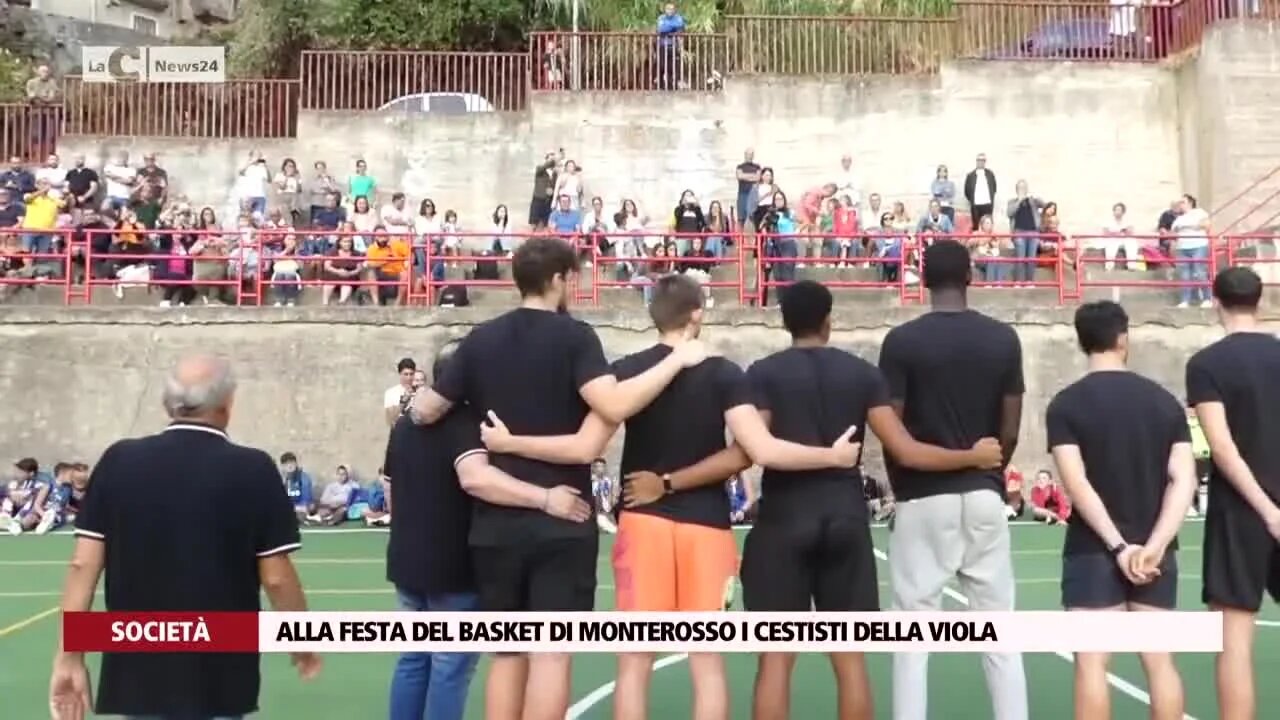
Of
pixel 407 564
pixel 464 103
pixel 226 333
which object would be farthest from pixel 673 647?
pixel 464 103

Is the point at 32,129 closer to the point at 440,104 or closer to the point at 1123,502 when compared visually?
the point at 440,104

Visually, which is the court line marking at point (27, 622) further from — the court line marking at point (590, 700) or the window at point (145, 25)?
the window at point (145, 25)

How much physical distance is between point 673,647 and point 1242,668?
2.35 m

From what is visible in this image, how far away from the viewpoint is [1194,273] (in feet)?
63.7

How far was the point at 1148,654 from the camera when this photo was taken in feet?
16.4

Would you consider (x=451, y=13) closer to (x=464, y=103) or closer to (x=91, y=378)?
(x=464, y=103)

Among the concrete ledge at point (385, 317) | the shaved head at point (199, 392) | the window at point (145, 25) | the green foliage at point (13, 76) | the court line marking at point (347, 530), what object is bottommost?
the court line marking at point (347, 530)

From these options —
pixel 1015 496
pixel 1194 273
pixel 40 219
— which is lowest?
pixel 1015 496

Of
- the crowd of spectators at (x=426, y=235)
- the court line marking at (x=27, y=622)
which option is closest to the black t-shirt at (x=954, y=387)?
the court line marking at (x=27, y=622)

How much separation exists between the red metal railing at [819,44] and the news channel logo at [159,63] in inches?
424

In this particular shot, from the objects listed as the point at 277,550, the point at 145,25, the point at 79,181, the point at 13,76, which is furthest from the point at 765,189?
the point at 145,25

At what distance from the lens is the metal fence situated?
2420 cm

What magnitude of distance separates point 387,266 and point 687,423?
47.5ft

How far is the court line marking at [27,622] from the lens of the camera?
9.09 meters
